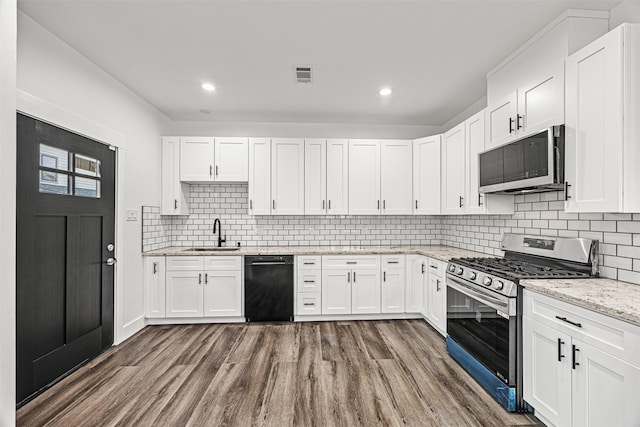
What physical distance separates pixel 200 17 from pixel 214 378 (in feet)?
9.08

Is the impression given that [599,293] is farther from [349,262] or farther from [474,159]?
[349,262]

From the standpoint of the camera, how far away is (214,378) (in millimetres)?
2611

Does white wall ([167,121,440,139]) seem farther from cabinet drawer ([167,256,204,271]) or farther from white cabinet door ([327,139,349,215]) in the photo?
cabinet drawer ([167,256,204,271])

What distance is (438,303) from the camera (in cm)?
349

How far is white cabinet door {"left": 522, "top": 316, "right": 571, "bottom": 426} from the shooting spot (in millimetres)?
1766

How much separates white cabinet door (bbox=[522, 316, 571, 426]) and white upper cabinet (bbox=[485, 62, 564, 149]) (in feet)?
4.58

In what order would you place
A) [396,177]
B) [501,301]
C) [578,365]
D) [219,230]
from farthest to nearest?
[219,230] < [396,177] < [501,301] < [578,365]

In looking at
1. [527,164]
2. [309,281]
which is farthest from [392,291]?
[527,164]

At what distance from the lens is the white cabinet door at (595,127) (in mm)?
1745

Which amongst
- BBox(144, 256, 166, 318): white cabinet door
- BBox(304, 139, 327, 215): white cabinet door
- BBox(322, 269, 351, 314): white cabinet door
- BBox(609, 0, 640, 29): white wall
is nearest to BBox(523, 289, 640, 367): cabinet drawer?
BBox(609, 0, 640, 29): white wall

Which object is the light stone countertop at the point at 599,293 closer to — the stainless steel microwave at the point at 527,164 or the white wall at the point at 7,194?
the stainless steel microwave at the point at 527,164

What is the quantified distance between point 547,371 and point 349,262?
2366mm

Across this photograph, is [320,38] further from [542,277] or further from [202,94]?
[542,277]

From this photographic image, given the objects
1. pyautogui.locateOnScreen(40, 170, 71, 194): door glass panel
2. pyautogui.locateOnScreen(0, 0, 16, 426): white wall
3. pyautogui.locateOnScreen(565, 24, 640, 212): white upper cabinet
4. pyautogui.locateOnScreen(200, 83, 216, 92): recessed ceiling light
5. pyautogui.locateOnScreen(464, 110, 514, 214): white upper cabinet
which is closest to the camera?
pyautogui.locateOnScreen(0, 0, 16, 426): white wall
